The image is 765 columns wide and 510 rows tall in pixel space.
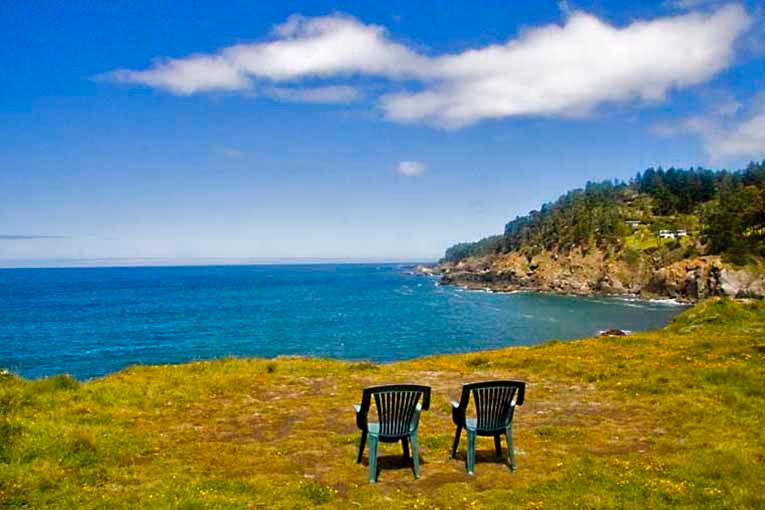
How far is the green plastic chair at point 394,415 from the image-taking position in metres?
9.32

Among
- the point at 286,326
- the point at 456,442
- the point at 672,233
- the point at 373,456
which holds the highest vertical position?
the point at 672,233

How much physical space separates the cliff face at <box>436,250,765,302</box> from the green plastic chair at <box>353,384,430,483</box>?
12758cm

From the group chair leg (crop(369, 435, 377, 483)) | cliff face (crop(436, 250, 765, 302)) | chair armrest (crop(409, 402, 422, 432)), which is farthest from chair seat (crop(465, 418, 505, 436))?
cliff face (crop(436, 250, 765, 302))

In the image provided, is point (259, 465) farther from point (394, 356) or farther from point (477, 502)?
point (394, 356)

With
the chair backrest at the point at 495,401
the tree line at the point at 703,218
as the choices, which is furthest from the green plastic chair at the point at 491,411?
the tree line at the point at 703,218

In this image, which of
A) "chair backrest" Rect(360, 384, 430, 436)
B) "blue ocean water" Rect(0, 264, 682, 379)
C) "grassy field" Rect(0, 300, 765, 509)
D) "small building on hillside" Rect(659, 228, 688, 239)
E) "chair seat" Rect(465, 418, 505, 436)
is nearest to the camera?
"grassy field" Rect(0, 300, 765, 509)

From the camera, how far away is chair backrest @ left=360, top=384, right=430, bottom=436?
9.27 meters

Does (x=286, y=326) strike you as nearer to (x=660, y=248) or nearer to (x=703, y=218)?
(x=660, y=248)

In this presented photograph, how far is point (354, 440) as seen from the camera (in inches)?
464

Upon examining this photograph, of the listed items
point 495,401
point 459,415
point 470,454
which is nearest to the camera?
point 470,454

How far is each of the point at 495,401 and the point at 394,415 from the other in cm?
196

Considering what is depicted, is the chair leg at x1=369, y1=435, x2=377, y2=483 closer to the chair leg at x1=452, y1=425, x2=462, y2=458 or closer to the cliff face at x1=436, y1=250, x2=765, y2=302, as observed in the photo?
the chair leg at x1=452, y1=425, x2=462, y2=458

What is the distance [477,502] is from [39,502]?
23.1ft

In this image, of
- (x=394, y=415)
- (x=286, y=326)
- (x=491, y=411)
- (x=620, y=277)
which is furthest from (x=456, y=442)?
(x=620, y=277)
